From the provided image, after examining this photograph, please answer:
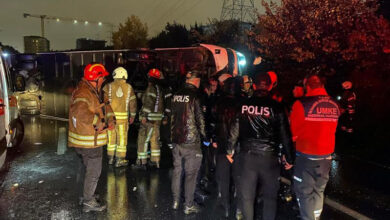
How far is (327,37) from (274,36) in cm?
212

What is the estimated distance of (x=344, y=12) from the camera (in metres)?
10.0

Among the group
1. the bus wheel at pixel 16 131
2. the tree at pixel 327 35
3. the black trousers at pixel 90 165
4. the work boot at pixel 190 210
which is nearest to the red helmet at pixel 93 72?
the black trousers at pixel 90 165

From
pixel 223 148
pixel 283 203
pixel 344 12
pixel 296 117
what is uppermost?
pixel 344 12

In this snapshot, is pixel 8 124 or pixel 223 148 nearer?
pixel 223 148

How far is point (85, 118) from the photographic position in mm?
4145

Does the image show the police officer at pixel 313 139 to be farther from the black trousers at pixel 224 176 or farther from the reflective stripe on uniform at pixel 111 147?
the reflective stripe on uniform at pixel 111 147

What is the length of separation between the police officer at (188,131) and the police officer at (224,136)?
232mm

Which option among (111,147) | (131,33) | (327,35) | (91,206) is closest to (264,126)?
(91,206)

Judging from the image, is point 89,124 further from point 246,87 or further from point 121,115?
point 246,87

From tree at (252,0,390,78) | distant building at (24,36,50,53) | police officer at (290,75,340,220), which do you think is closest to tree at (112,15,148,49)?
distant building at (24,36,50,53)

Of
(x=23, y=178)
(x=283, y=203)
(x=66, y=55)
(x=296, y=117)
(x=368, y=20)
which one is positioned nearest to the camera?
(x=296, y=117)

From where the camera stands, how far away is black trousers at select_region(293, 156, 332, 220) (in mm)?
3668

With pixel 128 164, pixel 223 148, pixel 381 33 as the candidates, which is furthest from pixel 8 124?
pixel 381 33

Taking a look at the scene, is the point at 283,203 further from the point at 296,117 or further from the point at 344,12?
the point at 344,12
